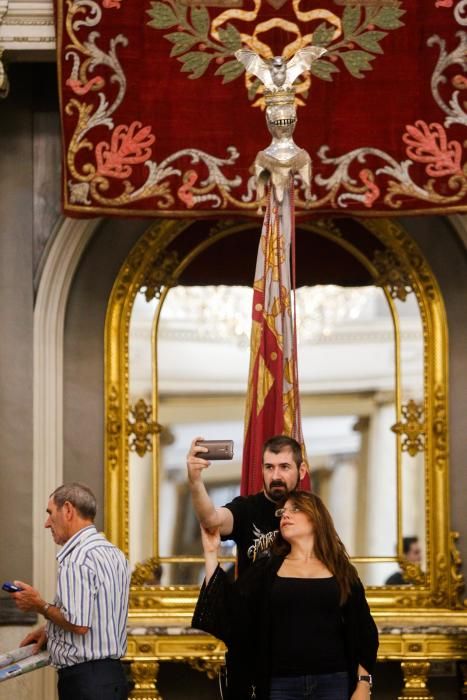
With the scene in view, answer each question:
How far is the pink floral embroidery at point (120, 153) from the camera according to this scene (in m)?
7.58

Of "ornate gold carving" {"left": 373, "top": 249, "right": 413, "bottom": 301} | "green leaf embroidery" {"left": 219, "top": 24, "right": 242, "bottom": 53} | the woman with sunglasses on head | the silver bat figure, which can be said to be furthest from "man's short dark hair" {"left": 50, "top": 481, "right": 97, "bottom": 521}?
"ornate gold carving" {"left": 373, "top": 249, "right": 413, "bottom": 301}

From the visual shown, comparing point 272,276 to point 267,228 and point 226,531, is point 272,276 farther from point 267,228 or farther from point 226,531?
point 226,531

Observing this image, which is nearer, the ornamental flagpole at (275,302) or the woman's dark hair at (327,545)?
the woman's dark hair at (327,545)

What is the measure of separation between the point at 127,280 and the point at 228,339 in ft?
1.93

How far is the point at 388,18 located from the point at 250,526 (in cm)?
266

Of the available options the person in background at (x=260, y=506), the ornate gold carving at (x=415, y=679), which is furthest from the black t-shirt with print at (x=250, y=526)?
the ornate gold carving at (x=415, y=679)

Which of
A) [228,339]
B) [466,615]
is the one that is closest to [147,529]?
[228,339]

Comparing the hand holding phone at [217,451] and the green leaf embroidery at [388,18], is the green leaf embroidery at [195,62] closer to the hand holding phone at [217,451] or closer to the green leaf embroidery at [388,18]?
the green leaf embroidery at [388,18]

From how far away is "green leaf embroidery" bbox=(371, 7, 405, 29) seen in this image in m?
7.61

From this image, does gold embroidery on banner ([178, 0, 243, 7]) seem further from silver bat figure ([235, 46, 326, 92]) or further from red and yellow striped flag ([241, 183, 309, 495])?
red and yellow striped flag ([241, 183, 309, 495])

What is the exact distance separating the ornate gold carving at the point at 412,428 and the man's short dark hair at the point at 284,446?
8.35 ft

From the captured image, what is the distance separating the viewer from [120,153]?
7586 mm

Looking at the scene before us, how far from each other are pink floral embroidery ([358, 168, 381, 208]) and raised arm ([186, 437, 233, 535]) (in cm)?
206

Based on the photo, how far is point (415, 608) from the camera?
838cm
